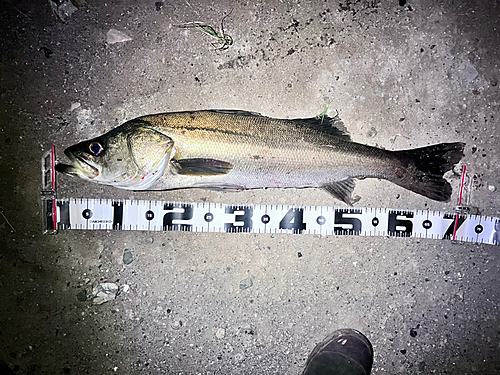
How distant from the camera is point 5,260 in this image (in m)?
2.90

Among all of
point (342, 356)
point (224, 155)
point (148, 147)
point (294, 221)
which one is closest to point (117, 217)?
point (148, 147)

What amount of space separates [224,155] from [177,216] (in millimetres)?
836

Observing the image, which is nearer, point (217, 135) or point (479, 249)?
point (217, 135)

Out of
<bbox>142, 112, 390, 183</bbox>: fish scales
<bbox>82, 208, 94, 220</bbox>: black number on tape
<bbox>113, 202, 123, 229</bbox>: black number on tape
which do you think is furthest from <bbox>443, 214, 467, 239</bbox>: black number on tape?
<bbox>82, 208, 94, 220</bbox>: black number on tape

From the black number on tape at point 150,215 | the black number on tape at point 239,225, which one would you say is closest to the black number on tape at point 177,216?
the black number on tape at point 150,215

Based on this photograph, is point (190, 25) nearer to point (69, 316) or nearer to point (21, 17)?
point (21, 17)

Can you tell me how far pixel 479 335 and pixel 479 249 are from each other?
833mm

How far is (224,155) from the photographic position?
238 centimetres

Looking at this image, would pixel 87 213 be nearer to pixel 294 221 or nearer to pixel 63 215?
pixel 63 215

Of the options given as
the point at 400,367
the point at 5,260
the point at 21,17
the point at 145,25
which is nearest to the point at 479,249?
the point at 400,367

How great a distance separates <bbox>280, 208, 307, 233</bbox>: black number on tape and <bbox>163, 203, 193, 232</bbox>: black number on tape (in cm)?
84

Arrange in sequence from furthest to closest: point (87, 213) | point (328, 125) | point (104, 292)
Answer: point (104, 292) → point (87, 213) → point (328, 125)

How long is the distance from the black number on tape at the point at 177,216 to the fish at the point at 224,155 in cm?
37

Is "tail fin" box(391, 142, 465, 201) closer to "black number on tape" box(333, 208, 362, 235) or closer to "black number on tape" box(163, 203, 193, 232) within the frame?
"black number on tape" box(333, 208, 362, 235)
